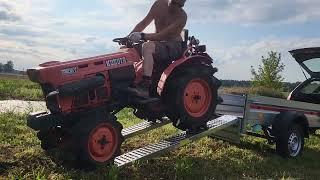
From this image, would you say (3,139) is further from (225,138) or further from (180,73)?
(225,138)

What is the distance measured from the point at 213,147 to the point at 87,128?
3440 mm

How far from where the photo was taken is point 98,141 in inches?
248

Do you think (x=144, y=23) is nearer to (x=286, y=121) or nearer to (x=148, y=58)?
(x=148, y=58)

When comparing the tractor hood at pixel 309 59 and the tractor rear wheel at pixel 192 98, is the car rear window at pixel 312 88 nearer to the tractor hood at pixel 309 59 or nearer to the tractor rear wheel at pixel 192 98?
the tractor hood at pixel 309 59

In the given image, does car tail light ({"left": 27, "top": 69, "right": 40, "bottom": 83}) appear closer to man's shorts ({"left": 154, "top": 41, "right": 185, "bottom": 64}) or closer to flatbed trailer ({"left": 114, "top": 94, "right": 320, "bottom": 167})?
man's shorts ({"left": 154, "top": 41, "right": 185, "bottom": 64})

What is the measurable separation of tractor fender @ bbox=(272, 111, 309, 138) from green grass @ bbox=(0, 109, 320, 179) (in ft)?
1.65

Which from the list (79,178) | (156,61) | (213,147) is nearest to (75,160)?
(79,178)

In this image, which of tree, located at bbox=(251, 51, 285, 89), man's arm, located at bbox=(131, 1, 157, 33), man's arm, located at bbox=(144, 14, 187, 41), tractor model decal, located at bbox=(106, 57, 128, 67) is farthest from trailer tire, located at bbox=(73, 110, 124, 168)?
tree, located at bbox=(251, 51, 285, 89)

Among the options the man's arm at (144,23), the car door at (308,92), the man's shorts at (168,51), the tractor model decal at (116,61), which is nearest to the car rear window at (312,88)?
the car door at (308,92)

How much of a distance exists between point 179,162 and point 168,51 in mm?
1718

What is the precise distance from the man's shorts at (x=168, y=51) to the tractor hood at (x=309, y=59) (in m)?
4.41

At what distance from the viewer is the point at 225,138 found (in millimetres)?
8969

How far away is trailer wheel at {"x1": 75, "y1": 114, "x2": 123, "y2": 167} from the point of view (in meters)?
6.09

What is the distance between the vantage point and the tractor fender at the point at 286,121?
8773 mm
